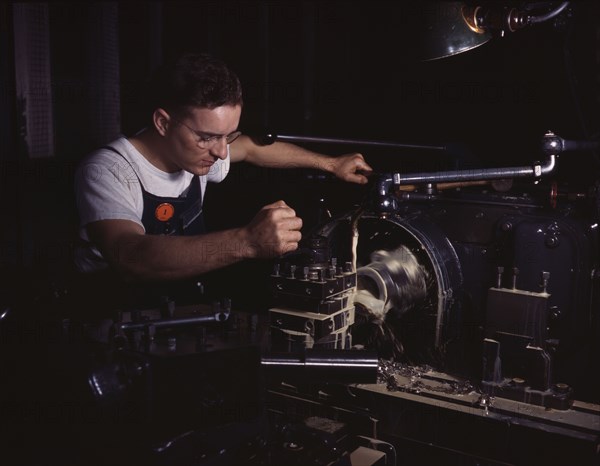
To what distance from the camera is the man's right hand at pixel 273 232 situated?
172cm

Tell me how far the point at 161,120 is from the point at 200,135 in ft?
0.57

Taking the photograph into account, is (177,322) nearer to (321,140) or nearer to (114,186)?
(114,186)

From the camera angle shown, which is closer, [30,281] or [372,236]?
[372,236]

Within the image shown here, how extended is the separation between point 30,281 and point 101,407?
5.56ft

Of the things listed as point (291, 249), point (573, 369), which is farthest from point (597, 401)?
point (291, 249)

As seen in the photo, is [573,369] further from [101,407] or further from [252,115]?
[252,115]

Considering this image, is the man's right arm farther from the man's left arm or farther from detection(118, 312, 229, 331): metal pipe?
the man's left arm

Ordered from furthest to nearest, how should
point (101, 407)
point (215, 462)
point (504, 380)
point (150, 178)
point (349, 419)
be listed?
point (150, 178) → point (504, 380) → point (349, 419) → point (215, 462) → point (101, 407)

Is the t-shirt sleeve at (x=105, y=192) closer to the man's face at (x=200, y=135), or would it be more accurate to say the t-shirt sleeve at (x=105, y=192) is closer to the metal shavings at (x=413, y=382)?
the man's face at (x=200, y=135)

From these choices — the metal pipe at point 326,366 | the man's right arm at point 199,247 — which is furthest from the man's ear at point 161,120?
the metal pipe at point 326,366

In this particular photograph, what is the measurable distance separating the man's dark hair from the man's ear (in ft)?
0.07

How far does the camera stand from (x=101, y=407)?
3.40ft

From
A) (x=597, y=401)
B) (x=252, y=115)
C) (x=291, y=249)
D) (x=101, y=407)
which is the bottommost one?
(x=597, y=401)

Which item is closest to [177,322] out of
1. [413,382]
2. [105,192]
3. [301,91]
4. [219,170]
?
[413,382]
